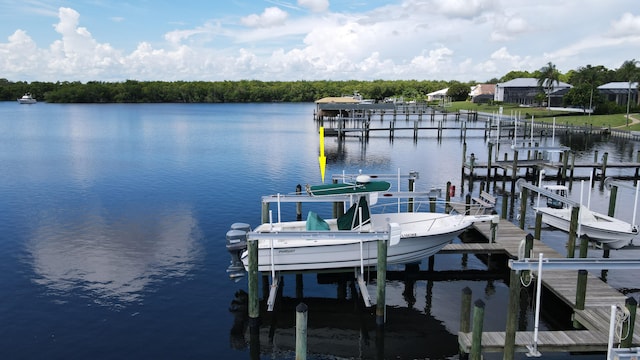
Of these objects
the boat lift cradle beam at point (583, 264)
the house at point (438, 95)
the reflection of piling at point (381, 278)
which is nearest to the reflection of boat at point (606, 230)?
the boat lift cradle beam at point (583, 264)

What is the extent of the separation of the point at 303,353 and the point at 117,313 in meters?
9.23

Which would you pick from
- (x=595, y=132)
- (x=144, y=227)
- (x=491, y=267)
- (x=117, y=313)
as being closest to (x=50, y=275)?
(x=117, y=313)

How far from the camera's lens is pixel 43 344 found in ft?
54.6

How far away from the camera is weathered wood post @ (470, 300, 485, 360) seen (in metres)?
13.0

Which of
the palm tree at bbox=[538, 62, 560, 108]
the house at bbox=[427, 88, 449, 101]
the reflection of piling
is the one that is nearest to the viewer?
the reflection of piling

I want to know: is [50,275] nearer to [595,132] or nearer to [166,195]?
[166,195]

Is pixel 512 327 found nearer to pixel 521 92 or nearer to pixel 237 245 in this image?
pixel 237 245

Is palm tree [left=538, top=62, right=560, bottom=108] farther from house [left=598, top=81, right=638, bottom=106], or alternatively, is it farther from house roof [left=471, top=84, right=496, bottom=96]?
house roof [left=471, top=84, right=496, bottom=96]

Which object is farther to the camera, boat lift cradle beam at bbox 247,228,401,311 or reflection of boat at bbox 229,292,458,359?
boat lift cradle beam at bbox 247,228,401,311

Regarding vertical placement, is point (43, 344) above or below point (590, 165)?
below

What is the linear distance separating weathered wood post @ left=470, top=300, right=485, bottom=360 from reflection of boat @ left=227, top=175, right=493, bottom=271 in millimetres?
4963

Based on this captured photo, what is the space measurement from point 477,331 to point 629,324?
4055 millimetres

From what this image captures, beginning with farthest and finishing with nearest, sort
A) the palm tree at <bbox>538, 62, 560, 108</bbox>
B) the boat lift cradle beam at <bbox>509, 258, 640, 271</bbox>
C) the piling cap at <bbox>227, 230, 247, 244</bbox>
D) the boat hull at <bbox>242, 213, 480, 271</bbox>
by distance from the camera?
the palm tree at <bbox>538, 62, 560, 108</bbox>
the piling cap at <bbox>227, 230, 247, 244</bbox>
the boat hull at <bbox>242, 213, 480, 271</bbox>
the boat lift cradle beam at <bbox>509, 258, 640, 271</bbox>

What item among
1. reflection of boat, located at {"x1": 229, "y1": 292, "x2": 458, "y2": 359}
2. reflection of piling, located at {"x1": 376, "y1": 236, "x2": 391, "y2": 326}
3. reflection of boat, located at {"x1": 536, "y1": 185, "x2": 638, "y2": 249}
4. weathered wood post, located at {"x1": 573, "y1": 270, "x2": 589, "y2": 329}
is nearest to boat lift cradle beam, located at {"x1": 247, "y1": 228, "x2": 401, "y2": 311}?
reflection of piling, located at {"x1": 376, "y1": 236, "x2": 391, "y2": 326}
